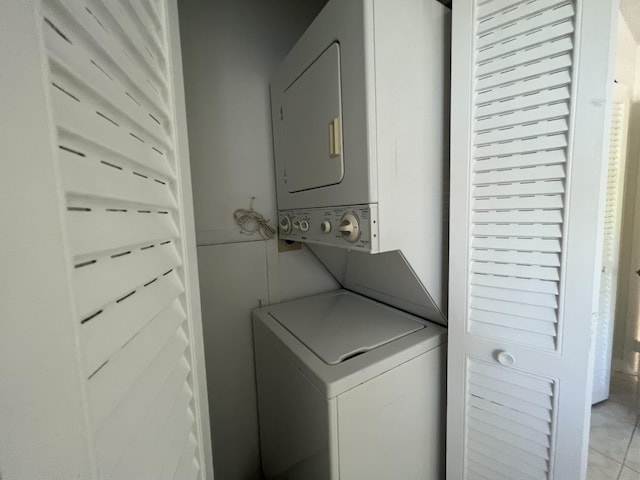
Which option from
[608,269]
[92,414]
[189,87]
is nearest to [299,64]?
[189,87]

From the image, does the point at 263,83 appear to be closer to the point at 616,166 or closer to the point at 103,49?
the point at 103,49

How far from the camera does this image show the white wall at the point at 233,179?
205 cm

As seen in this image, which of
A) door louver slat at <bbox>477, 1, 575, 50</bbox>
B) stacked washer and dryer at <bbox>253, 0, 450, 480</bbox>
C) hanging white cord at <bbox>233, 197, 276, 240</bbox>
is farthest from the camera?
hanging white cord at <bbox>233, 197, 276, 240</bbox>

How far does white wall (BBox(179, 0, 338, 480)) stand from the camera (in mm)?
2047

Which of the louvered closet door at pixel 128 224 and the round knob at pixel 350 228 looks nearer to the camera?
the louvered closet door at pixel 128 224

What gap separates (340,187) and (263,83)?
1.48 metres

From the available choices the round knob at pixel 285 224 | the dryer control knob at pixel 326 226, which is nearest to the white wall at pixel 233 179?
the round knob at pixel 285 224

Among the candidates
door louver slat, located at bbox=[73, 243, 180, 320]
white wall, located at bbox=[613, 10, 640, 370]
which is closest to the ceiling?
white wall, located at bbox=[613, 10, 640, 370]

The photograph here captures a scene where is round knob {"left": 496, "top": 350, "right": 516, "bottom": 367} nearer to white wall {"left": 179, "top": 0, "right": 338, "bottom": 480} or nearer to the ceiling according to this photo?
white wall {"left": 179, "top": 0, "right": 338, "bottom": 480}

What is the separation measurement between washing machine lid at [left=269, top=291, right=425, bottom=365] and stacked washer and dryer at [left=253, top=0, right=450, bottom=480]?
0.5 inches

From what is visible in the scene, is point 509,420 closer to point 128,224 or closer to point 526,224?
point 526,224

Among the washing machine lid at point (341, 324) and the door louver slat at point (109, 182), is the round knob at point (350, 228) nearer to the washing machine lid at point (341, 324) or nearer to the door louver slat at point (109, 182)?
the washing machine lid at point (341, 324)

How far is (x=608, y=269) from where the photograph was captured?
2693 millimetres

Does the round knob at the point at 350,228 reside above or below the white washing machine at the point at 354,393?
above
